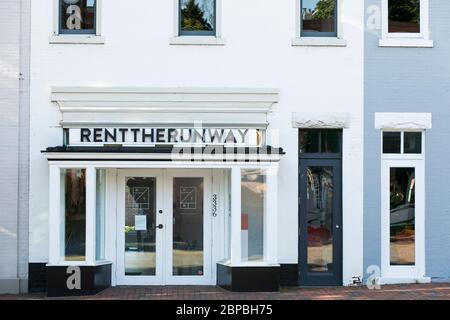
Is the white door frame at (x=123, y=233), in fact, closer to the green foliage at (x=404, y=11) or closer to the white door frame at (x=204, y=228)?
the white door frame at (x=204, y=228)

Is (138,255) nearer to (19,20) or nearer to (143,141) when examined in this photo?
(143,141)

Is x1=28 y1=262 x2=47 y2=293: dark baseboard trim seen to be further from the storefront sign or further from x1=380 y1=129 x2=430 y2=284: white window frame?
x1=380 y1=129 x2=430 y2=284: white window frame

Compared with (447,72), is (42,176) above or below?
below

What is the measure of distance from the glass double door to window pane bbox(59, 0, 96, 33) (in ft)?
8.91

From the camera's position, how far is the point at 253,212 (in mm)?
15336

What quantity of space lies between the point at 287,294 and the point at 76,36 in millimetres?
5845

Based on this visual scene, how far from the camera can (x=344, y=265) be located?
51.8ft

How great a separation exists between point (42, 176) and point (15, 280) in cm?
187

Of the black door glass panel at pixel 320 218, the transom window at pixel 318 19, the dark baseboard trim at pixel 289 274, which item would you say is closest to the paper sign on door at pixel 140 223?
the dark baseboard trim at pixel 289 274

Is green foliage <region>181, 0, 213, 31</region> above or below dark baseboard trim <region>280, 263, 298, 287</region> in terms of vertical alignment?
above

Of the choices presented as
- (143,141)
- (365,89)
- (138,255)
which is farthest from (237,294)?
(365,89)

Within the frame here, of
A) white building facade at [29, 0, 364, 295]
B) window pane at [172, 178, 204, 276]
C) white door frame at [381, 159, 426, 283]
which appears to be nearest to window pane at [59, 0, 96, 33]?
white building facade at [29, 0, 364, 295]

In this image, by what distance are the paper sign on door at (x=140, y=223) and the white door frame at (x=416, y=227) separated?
430 cm

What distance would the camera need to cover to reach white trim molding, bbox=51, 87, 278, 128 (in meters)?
15.5
